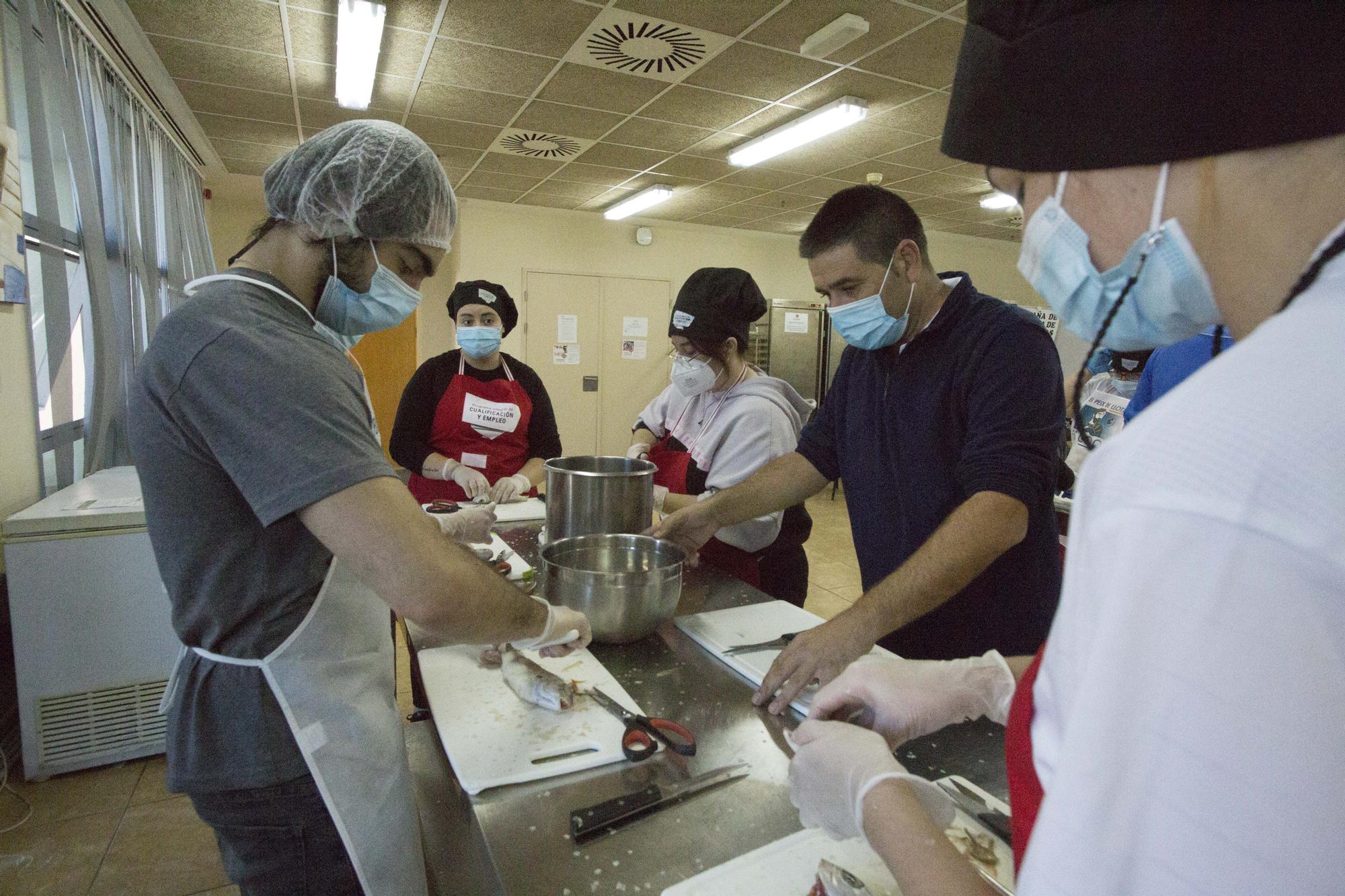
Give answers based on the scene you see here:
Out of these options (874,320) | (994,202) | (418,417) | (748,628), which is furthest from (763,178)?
(748,628)

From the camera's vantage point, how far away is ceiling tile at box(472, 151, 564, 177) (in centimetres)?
537

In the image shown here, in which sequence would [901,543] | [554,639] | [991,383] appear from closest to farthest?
[554,639]
[991,383]
[901,543]

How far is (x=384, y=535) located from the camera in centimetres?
87

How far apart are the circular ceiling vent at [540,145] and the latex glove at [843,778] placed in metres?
4.83

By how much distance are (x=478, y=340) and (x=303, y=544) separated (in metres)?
2.04

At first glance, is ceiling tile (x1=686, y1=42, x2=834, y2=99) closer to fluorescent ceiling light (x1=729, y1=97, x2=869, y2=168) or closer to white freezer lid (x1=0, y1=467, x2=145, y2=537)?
fluorescent ceiling light (x1=729, y1=97, x2=869, y2=168)

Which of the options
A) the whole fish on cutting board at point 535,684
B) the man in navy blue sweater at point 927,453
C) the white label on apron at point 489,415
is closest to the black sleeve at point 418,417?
the white label on apron at point 489,415

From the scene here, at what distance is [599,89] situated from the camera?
3979mm

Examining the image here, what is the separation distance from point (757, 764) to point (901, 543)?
72cm

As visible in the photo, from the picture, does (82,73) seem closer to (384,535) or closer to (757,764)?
(384,535)

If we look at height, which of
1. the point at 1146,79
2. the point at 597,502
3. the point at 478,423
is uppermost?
the point at 1146,79

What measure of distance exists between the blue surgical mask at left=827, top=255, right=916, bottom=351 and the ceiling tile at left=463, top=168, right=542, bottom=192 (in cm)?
499

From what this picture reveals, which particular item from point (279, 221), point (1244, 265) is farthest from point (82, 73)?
point (1244, 265)

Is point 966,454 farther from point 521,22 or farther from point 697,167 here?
point 697,167
